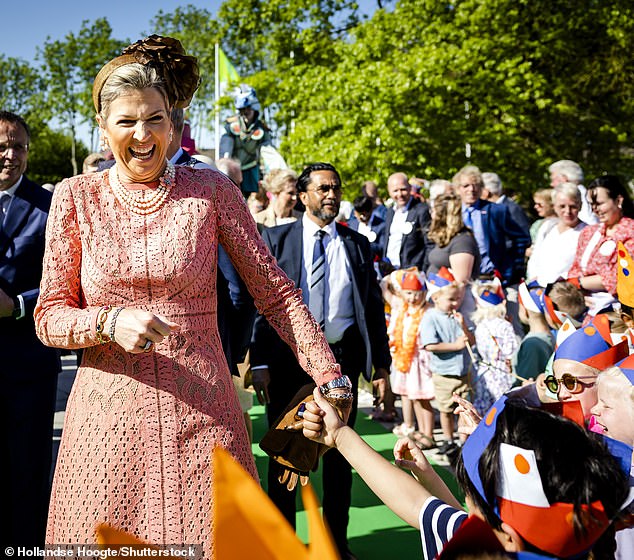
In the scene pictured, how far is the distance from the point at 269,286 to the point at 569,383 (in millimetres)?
1489

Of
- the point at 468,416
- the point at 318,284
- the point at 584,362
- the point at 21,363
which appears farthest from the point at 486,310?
the point at 21,363

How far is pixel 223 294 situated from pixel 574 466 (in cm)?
193

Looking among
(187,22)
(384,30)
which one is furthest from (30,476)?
(187,22)

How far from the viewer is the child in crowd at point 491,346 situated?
5.76 m

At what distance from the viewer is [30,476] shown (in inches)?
140

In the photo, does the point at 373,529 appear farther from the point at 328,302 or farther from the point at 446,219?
the point at 446,219

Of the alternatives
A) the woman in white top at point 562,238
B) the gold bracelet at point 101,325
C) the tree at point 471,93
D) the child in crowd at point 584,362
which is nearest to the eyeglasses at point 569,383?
the child in crowd at point 584,362

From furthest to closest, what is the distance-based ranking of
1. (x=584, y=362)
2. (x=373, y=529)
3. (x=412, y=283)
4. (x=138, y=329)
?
(x=412, y=283), (x=373, y=529), (x=584, y=362), (x=138, y=329)

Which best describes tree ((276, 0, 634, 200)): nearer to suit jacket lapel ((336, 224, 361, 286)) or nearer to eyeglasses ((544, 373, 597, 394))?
suit jacket lapel ((336, 224, 361, 286))

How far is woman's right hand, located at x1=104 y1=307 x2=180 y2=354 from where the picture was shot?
1988 millimetres

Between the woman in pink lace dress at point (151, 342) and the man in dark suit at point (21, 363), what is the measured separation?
4.29 feet

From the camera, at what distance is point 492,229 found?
315 inches

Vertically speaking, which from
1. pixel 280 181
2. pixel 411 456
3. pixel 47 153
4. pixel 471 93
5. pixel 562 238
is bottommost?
pixel 411 456

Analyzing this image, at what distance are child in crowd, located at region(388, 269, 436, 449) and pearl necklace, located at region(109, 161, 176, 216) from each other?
4.31 m
